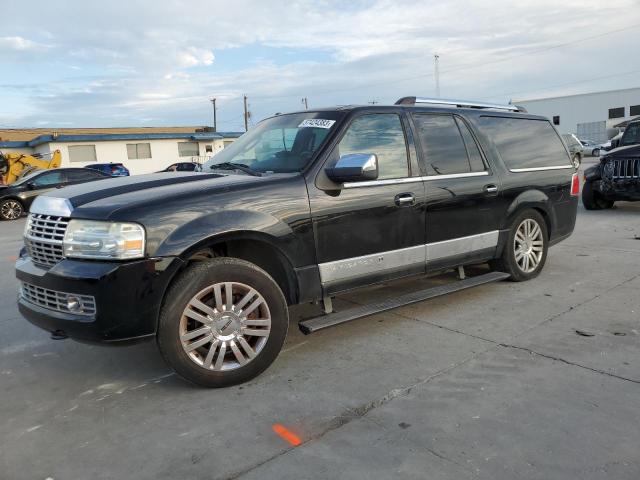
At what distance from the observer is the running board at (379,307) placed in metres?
3.81

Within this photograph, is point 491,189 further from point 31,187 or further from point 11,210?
point 31,187

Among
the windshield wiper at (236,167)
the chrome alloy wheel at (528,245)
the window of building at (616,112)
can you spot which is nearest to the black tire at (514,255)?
the chrome alloy wheel at (528,245)

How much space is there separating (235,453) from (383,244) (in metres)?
2.04

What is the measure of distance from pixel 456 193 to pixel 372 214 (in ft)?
3.36

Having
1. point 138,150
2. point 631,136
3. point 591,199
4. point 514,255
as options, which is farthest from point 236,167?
point 138,150

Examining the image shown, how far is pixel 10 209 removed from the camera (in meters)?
16.1

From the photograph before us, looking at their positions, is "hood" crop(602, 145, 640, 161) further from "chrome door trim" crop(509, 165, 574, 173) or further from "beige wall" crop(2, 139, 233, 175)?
"beige wall" crop(2, 139, 233, 175)

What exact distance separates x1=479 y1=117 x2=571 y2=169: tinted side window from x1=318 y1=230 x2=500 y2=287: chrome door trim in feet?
2.86

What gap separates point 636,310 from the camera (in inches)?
183

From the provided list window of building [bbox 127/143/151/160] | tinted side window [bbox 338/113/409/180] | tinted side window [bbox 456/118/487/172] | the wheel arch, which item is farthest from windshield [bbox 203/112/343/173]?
window of building [bbox 127/143/151/160]

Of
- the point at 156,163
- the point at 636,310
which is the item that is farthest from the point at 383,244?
the point at 156,163

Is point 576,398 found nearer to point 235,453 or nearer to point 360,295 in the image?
point 235,453

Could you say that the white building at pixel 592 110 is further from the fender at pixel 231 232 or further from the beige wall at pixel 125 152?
the fender at pixel 231 232

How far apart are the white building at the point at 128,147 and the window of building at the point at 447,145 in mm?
31848
